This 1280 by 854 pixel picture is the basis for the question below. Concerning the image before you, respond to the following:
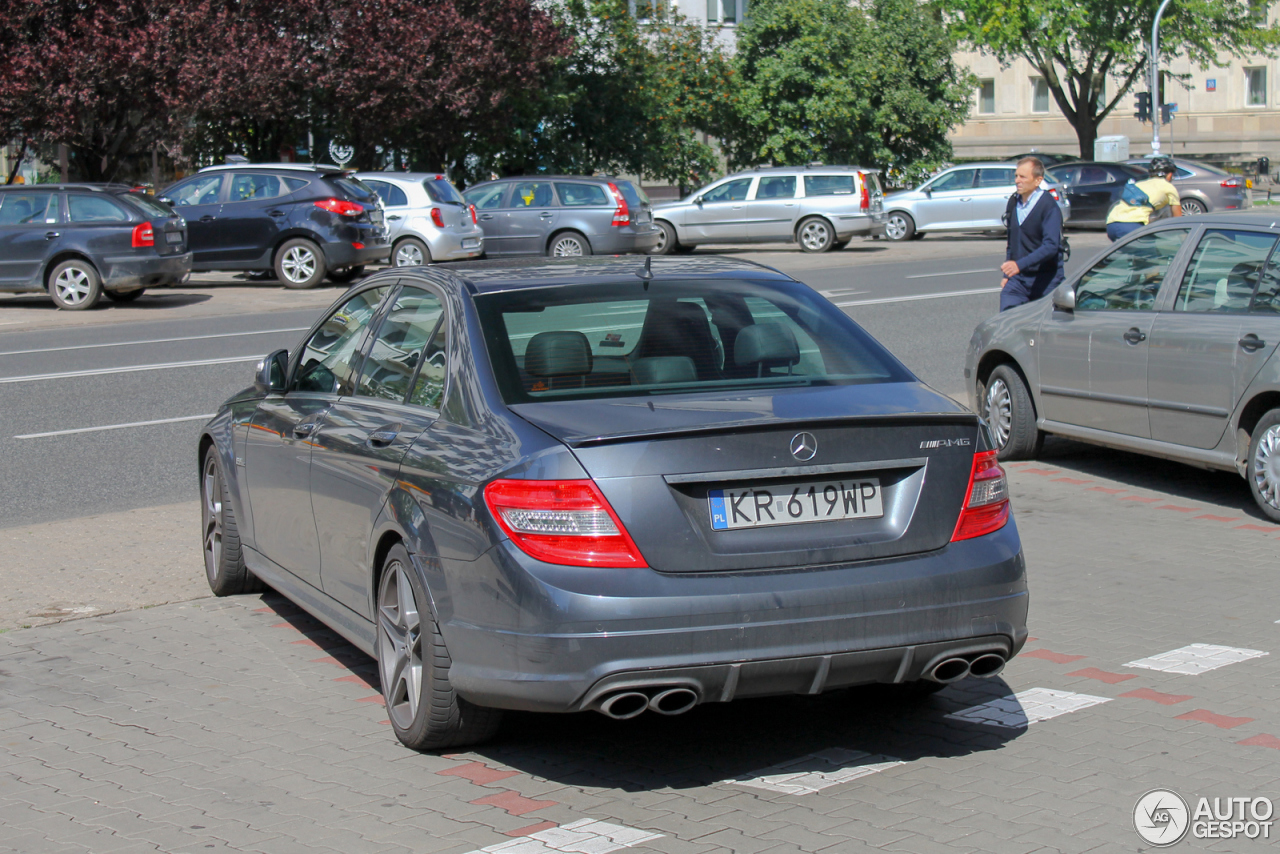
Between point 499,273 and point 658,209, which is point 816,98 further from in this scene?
point 499,273

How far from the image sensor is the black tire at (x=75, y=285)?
21031mm

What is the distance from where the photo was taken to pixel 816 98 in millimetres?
39094

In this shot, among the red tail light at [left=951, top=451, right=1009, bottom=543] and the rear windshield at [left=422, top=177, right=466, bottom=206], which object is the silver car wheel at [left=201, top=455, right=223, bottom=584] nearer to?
the red tail light at [left=951, top=451, right=1009, bottom=543]

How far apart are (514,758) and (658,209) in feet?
88.3

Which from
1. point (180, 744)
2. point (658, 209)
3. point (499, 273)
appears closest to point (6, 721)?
point (180, 744)

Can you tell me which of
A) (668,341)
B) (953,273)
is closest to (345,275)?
(953,273)

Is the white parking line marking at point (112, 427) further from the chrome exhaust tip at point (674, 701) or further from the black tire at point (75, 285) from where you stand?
the black tire at point (75, 285)

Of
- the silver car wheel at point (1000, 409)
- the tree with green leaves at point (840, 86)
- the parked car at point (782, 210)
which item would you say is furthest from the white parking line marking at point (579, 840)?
the tree with green leaves at point (840, 86)

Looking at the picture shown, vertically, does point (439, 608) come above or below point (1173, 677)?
above

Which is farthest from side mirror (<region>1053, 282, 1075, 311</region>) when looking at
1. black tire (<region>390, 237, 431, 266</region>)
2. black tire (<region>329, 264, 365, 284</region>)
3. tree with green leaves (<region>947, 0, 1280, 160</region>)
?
tree with green leaves (<region>947, 0, 1280, 160</region>)

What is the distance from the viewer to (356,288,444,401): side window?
5023 millimetres

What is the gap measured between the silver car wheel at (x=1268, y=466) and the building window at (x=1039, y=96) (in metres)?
65.6

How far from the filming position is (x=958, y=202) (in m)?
33.4

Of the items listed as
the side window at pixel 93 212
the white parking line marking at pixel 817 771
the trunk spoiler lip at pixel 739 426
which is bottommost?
the white parking line marking at pixel 817 771
